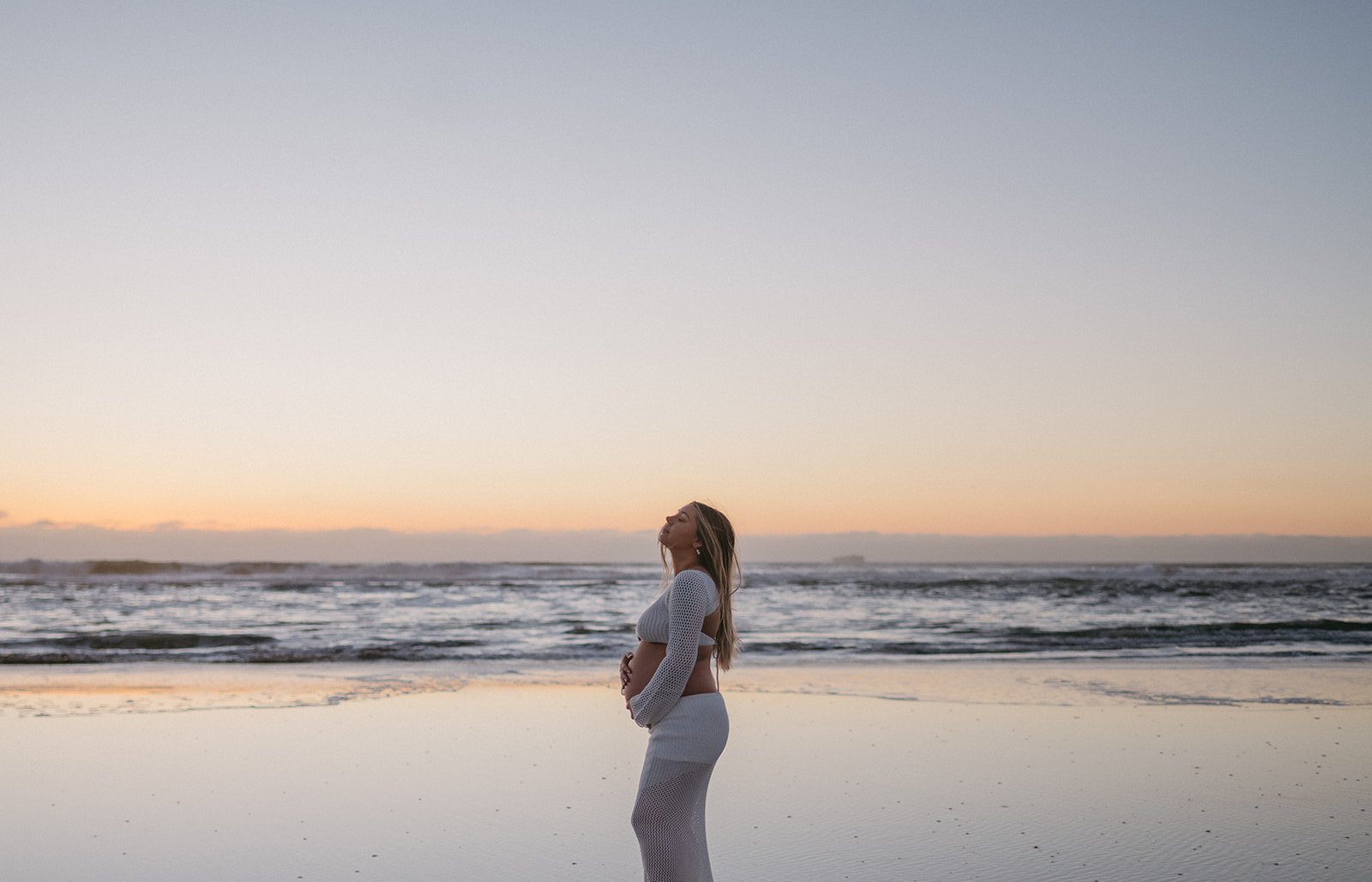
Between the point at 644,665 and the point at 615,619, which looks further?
the point at 615,619

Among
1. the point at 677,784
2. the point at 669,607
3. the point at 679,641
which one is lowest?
the point at 677,784

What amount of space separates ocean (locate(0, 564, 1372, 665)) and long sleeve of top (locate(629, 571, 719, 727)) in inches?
493

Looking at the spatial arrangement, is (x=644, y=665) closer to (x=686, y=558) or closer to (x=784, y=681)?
(x=686, y=558)

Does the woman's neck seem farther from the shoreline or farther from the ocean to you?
the ocean

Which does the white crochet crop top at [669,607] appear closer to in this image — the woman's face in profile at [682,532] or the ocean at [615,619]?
the woman's face in profile at [682,532]

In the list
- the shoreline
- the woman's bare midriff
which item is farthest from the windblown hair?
the shoreline

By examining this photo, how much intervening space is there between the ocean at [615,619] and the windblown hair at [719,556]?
12.3m

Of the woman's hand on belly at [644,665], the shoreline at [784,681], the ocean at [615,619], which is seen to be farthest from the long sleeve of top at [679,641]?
the ocean at [615,619]

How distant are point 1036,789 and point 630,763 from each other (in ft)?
9.67

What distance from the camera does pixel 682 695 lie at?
12.0ft

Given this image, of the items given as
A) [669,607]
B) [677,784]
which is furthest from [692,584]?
[677,784]

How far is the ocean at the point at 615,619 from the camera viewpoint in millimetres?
16906

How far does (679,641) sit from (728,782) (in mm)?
4098

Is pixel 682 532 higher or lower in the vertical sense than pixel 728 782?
higher
